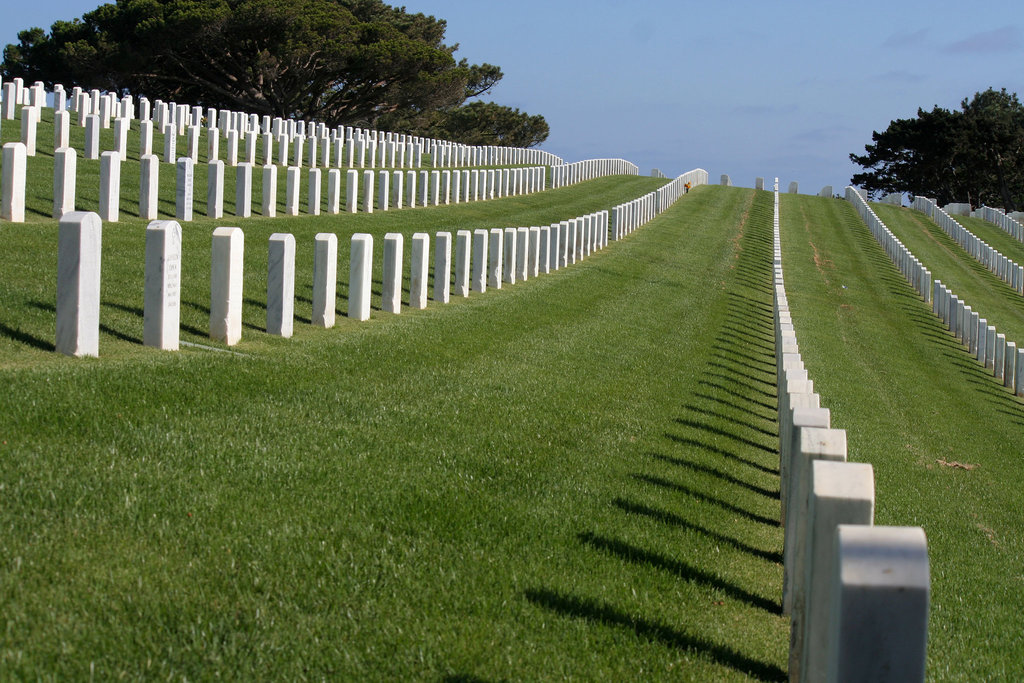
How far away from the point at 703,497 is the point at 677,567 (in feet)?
5.77

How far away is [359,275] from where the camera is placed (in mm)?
12211

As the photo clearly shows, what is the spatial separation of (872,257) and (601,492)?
3529 cm

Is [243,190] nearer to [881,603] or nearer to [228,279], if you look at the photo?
[228,279]

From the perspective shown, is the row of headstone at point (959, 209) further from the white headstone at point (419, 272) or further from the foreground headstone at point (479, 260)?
the white headstone at point (419, 272)

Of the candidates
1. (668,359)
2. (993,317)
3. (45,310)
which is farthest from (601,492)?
(993,317)

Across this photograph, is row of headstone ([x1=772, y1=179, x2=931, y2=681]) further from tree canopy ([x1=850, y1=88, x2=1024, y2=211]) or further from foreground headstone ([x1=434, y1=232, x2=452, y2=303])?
tree canopy ([x1=850, y1=88, x2=1024, y2=211])

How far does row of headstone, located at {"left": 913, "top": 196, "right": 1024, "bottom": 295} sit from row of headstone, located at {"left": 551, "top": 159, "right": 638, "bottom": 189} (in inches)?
742

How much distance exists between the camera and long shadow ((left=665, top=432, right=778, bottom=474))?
9.07 m

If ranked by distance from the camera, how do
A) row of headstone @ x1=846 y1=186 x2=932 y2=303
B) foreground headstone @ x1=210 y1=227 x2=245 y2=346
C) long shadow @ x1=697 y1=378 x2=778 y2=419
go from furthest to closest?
1. row of headstone @ x1=846 y1=186 x2=932 y2=303
2. long shadow @ x1=697 y1=378 x2=778 y2=419
3. foreground headstone @ x1=210 y1=227 x2=245 y2=346

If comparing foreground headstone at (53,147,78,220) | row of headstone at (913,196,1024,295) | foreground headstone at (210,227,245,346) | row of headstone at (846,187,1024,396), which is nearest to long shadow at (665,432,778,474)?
foreground headstone at (210,227,245,346)

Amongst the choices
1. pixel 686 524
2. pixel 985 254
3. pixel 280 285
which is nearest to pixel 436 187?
pixel 280 285

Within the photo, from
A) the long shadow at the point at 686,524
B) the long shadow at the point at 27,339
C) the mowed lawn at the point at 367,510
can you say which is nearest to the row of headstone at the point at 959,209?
the mowed lawn at the point at 367,510

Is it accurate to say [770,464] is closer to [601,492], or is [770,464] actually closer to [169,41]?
[601,492]

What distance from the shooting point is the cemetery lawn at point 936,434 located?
20.4 feet
